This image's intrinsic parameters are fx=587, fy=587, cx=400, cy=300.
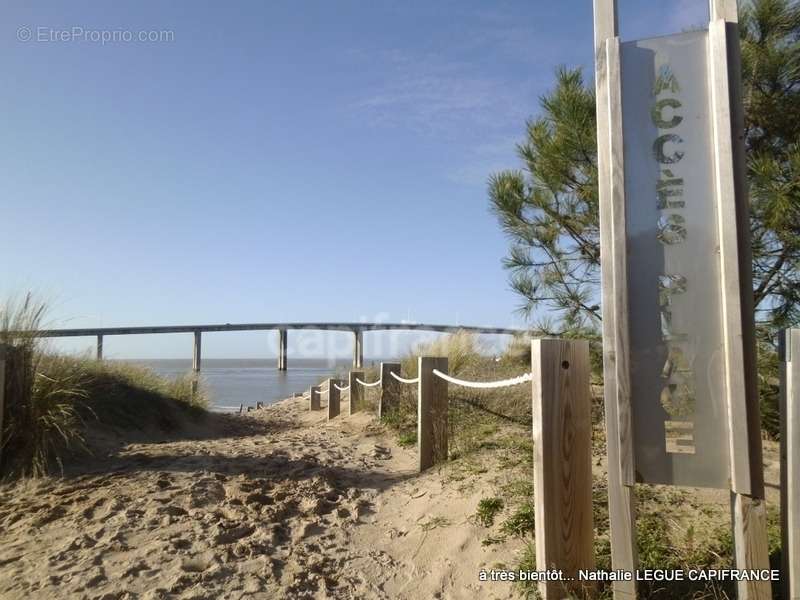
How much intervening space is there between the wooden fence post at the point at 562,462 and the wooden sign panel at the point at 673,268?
0.30 m

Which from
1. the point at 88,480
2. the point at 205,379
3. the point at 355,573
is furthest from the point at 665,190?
the point at 205,379

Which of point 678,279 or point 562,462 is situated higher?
point 678,279

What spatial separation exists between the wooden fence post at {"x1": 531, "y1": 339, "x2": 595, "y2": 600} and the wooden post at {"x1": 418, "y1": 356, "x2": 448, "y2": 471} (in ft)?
8.06

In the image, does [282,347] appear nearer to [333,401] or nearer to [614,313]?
[333,401]

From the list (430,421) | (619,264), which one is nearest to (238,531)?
(430,421)

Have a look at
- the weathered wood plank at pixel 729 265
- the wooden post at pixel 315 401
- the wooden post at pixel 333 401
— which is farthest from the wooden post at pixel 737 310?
the wooden post at pixel 315 401

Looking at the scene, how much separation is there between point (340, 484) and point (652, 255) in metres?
3.40

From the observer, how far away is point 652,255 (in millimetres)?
2570

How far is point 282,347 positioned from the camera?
46844mm

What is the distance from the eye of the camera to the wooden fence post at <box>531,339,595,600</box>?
2.67 metres

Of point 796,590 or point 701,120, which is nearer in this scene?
point 796,590

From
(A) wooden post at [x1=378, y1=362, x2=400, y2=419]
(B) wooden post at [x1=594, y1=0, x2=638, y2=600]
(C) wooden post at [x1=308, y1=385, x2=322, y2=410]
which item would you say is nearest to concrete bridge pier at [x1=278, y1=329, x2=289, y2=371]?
(C) wooden post at [x1=308, y1=385, x2=322, y2=410]

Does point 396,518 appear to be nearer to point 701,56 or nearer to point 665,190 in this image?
point 665,190

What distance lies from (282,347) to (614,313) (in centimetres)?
4560
